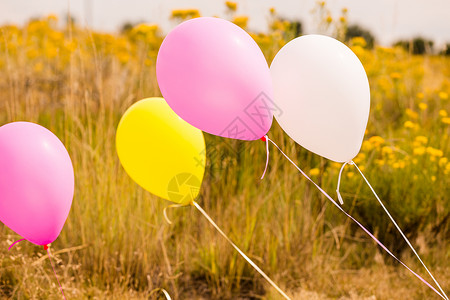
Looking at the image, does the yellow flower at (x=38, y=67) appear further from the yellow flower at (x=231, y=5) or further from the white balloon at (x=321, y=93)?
the white balloon at (x=321, y=93)

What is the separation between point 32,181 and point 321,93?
102cm

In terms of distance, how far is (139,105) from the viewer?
1927 mm

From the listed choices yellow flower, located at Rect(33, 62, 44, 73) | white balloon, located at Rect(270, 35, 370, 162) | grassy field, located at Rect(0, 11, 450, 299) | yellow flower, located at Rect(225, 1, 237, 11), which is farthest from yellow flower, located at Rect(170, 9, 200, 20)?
yellow flower, located at Rect(33, 62, 44, 73)

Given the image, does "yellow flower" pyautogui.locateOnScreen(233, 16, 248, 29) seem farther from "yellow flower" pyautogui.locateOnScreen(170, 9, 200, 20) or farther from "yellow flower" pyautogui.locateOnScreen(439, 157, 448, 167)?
"yellow flower" pyautogui.locateOnScreen(439, 157, 448, 167)

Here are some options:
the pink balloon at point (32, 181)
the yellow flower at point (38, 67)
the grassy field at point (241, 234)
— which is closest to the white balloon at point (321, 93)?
the pink balloon at point (32, 181)

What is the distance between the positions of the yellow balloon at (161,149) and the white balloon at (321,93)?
1.33ft

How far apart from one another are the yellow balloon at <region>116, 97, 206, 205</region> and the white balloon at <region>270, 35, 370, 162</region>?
41cm

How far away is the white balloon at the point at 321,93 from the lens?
5.53ft

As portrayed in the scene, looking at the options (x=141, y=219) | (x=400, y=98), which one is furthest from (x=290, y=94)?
(x=400, y=98)

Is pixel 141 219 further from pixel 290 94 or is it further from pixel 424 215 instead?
pixel 424 215

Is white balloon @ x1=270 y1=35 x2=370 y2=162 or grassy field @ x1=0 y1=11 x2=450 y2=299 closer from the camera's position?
white balloon @ x1=270 y1=35 x2=370 y2=162

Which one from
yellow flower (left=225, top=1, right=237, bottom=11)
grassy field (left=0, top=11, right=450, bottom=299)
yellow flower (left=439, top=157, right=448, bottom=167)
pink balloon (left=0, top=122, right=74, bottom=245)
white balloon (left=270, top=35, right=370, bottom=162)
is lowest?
grassy field (left=0, top=11, right=450, bottom=299)

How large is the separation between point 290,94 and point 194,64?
1.13 feet

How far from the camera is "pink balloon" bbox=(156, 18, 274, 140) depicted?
5.25 feet
